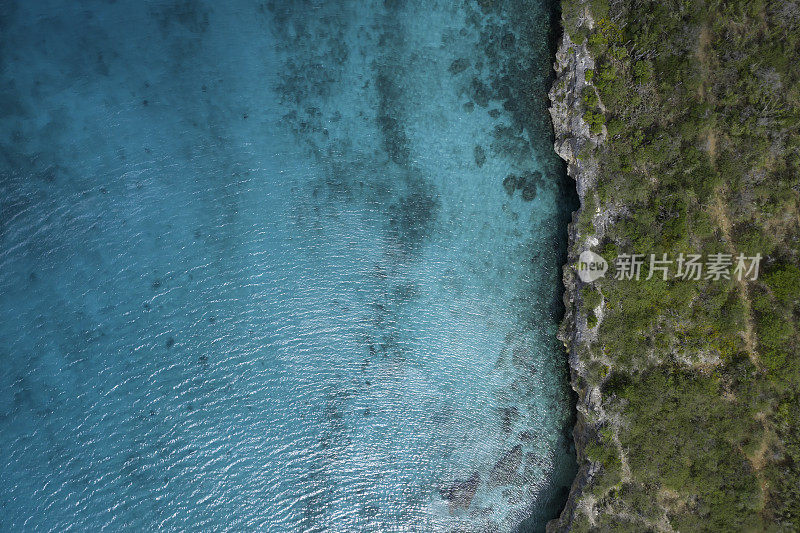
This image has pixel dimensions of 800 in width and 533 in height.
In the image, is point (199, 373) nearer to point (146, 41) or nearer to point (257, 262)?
point (257, 262)

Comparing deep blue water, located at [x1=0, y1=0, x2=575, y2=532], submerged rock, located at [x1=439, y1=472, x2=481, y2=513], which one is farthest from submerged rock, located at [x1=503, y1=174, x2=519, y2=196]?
submerged rock, located at [x1=439, y1=472, x2=481, y2=513]

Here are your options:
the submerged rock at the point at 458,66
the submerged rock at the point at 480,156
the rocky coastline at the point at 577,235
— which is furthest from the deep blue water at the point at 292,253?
the rocky coastline at the point at 577,235

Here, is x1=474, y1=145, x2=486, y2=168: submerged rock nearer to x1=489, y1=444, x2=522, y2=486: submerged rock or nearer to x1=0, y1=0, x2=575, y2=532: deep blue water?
x1=0, y1=0, x2=575, y2=532: deep blue water

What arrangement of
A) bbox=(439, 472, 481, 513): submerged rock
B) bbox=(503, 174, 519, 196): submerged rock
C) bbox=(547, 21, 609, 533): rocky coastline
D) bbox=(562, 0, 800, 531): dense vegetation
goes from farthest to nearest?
bbox=(503, 174, 519, 196): submerged rock
bbox=(439, 472, 481, 513): submerged rock
bbox=(547, 21, 609, 533): rocky coastline
bbox=(562, 0, 800, 531): dense vegetation

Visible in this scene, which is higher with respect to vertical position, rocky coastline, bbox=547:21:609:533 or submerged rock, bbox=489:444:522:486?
rocky coastline, bbox=547:21:609:533

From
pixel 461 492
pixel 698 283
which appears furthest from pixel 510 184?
pixel 461 492

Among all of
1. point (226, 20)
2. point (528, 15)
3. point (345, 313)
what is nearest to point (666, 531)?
point (345, 313)
